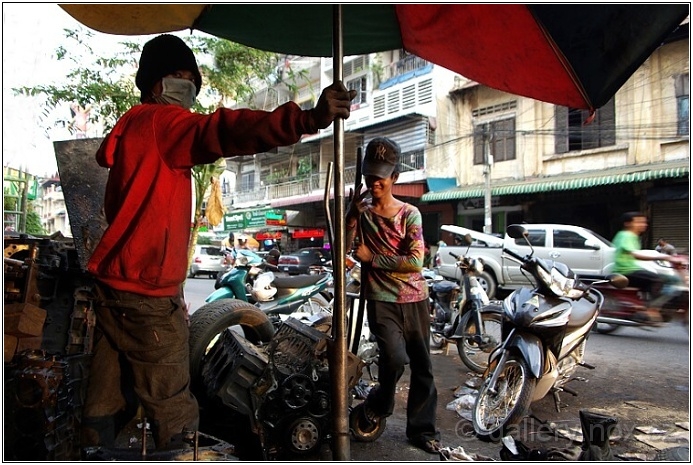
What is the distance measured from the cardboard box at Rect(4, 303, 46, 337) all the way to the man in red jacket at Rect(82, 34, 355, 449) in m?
0.56

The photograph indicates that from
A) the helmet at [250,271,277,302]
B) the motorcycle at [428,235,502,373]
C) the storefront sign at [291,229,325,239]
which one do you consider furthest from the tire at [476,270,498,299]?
the storefront sign at [291,229,325,239]

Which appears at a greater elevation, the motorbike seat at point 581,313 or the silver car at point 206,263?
the motorbike seat at point 581,313

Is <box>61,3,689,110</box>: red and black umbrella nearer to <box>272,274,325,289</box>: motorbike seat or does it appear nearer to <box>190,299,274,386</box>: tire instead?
<box>190,299,274,386</box>: tire

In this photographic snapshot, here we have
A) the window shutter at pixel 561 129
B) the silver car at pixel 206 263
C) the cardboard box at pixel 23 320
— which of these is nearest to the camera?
the cardboard box at pixel 23 320

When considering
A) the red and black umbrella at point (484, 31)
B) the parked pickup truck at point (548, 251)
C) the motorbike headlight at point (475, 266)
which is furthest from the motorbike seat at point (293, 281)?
the parked pickup truck at point (548, 251)

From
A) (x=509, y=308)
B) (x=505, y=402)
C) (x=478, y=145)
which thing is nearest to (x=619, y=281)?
(x=509, y=308)

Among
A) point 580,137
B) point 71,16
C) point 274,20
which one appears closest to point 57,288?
point 71,16

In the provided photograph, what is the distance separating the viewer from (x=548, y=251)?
11.7 metres

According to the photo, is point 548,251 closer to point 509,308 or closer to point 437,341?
point 437,341

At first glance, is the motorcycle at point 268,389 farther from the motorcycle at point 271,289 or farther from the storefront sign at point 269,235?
the storefront sign at point 269,235

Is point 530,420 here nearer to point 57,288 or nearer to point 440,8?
point 440,8

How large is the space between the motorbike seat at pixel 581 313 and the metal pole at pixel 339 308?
2.50m

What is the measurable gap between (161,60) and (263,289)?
455 centimetres

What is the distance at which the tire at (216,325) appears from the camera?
10.2 feet
